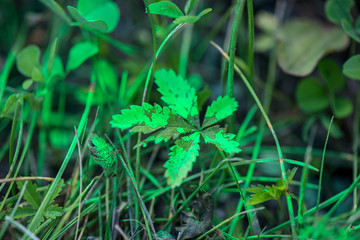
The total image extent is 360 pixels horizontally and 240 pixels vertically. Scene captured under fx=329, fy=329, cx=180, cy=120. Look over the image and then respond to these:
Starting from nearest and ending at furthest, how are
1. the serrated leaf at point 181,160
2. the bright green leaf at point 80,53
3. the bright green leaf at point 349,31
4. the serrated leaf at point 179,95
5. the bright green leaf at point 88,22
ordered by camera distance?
the serrated leaf at point 181,160, the serrated leaf at point 179,95, the bright green leaf at point 88,22, the bright green leaf at point 349,31, the bright green leaf at point 80,53

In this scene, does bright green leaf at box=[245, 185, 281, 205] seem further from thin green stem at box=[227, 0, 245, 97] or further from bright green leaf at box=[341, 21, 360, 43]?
bright green leaf at box=[341, 21, 360, 43]

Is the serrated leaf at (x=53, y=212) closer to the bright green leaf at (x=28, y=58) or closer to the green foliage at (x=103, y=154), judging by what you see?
the green foliage at (x=103, y=154)

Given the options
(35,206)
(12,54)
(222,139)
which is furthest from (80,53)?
(222,139)

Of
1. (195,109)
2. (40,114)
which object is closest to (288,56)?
(195,109)

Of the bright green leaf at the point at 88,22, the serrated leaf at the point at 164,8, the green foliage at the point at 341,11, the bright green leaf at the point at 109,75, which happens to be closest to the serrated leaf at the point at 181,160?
the serrated leaf at the point at 164,8

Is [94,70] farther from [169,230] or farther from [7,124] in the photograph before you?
[169,230]

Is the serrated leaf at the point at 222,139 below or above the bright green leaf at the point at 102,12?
below

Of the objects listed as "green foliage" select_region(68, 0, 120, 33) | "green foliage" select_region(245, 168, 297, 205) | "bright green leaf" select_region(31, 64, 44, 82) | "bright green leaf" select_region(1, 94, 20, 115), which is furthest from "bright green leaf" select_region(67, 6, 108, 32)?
"green foliage" select_region(245, 168, 297, 205)
